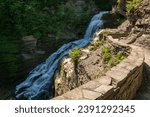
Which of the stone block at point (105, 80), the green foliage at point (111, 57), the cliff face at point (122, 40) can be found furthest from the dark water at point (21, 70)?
the stone block at point (105, 80)

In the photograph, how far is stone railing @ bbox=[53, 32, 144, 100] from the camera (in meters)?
4.99

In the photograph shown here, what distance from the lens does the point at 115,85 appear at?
576 centimetres

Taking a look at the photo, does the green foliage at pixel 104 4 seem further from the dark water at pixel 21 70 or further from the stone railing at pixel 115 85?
the stone railing at pixel 115 85

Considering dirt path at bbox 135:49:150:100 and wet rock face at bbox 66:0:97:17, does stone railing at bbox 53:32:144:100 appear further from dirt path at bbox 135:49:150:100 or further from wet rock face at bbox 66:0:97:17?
wet rock face at bbox 66:0:97:17

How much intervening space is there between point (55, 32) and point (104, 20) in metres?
4.18

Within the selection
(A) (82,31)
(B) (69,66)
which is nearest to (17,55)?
(A) (82,31)

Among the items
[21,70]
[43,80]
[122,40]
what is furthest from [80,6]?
[122,40]

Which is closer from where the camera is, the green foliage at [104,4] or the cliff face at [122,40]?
the cliff face at [122,40]

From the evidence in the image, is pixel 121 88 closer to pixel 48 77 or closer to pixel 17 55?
pixel 48 77

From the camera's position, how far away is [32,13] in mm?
21922

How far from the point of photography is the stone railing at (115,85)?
499 cm

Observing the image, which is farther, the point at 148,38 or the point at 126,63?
the point at 148,38

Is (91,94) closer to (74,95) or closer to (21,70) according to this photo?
(74,95)

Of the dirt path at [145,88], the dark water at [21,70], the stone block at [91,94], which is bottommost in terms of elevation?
the dark water at [21,70]
